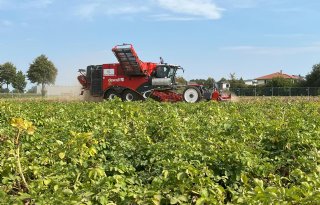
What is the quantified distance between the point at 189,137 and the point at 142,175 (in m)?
1.58

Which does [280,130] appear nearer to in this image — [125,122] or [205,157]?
[205,157]

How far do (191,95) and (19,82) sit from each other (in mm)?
58513

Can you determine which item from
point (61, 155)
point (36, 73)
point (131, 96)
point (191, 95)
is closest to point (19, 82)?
point (36, 73)

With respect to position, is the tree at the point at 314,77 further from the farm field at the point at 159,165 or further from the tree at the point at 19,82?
the farm field at the point at 159,165

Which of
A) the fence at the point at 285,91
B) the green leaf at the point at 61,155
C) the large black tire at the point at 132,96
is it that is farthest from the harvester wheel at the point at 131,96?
the fence at the point at 285,91

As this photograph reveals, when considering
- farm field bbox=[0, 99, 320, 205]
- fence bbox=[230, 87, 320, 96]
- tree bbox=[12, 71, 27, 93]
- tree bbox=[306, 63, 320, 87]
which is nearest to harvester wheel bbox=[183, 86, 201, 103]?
farm field bbox=[0, 99, 320, 205]

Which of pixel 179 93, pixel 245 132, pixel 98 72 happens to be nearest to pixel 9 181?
pixel 245 132

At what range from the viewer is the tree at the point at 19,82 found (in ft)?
239

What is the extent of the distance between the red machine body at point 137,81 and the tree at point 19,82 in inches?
2042

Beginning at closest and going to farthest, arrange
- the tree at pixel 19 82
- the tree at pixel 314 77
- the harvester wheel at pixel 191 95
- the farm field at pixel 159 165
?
the farm field at pixel 159 165 < the harvester wheel at pixel 191 95 < the tree at pixel 314 77 < the tree at pixel 19 82

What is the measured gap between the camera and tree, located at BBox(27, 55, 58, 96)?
216ft

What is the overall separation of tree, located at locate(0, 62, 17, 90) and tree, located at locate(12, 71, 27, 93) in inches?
29.1

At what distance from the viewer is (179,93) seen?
885 inches

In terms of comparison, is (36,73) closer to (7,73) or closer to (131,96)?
(7,73)
